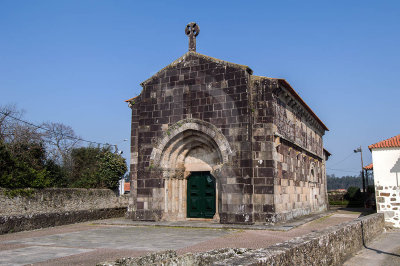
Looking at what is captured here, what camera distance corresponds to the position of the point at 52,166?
19.4 metres

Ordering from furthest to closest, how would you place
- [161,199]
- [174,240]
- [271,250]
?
[161,199] < [174,240] < [271,250]

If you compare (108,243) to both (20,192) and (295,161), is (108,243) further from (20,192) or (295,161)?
(295,161)

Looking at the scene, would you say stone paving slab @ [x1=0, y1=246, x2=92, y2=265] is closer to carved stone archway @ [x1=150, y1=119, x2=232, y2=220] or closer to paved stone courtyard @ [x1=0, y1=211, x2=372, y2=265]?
paved stone courtyard @ [x1=0, y1=211, x2=372, y2=265]

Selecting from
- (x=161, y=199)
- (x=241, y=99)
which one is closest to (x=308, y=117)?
(x=241, y=99)

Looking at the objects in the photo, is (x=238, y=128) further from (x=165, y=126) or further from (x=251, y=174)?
(x=165, y=126)

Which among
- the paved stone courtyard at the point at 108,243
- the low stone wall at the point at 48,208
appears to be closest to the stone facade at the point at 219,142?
the paved stone courtyard at the point at 108,243

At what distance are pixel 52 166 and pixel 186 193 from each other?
8.96 m

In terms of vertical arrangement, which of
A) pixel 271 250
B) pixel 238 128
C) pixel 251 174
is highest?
pixel 238 128

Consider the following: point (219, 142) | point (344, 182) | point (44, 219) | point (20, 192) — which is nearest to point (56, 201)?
point (20, 192)

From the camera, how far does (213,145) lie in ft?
47.0

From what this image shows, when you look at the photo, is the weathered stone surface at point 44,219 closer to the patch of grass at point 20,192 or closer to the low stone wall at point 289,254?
the patch of grass at point 20,192

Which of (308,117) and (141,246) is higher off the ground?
(308,117)

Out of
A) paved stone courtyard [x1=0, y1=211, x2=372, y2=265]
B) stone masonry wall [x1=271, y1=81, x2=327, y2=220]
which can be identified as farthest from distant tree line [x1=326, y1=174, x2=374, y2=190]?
paved stone courtyard [x1=0, y1=211, x2=372, y2=265]

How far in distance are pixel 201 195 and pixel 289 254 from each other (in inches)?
402
